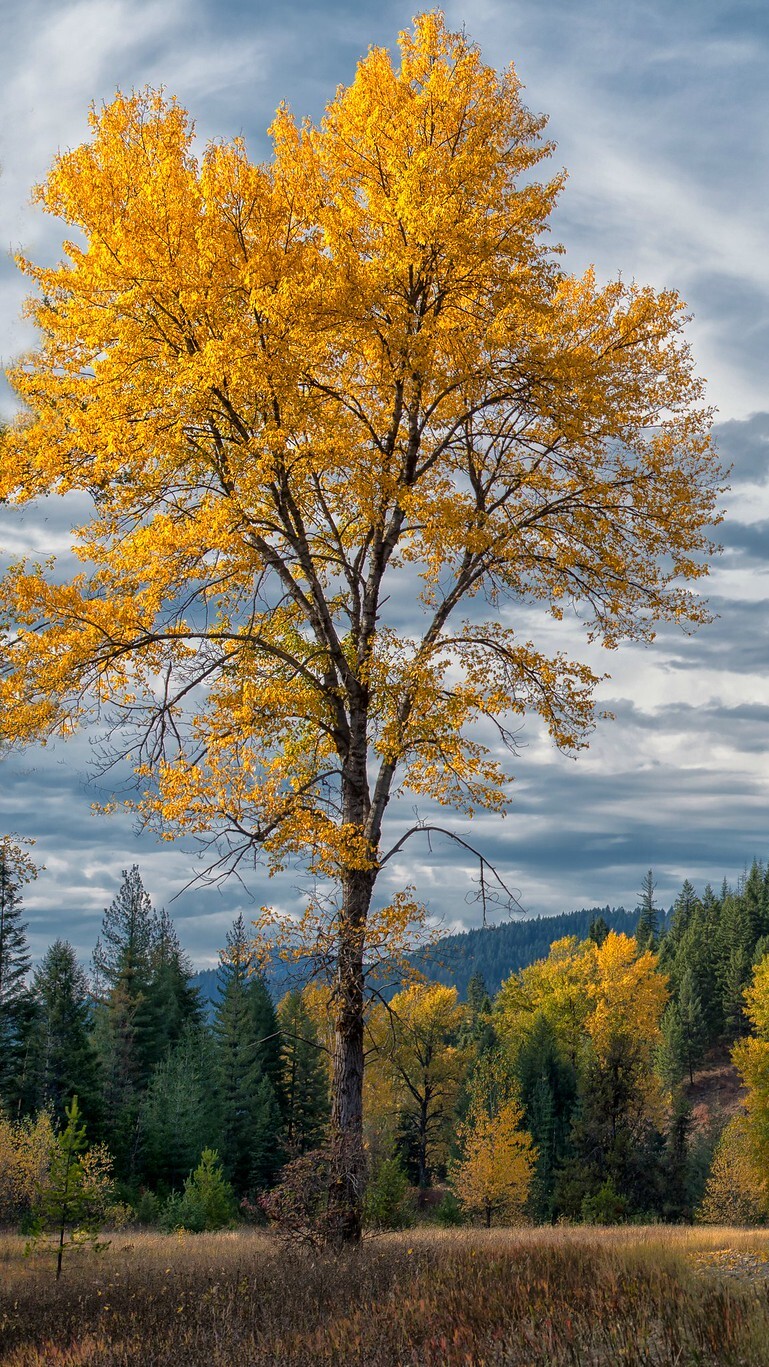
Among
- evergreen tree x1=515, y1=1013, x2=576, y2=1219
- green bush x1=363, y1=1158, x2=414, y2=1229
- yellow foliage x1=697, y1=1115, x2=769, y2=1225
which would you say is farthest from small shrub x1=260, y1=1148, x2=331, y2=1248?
evergreen tree x1=515, y1=1013, x2=576, y2=1219

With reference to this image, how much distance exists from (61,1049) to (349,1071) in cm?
3561

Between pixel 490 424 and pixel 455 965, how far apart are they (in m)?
7.82

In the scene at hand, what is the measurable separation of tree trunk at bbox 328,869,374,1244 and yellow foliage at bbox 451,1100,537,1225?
31668 mm

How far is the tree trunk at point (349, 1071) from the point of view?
13.0 metres

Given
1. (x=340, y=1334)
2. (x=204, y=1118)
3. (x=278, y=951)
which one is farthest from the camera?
(x=204, y=1118)

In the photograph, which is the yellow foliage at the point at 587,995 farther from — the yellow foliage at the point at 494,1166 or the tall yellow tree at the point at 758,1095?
the yellow foliage at the point at 494,1166

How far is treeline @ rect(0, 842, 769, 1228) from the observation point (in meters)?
43.2

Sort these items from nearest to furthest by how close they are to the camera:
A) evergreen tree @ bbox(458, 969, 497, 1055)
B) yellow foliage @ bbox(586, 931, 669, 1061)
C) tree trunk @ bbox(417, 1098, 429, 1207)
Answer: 1. tree trunk @ bbox(417, 1098, 429, 1207)
2. yellow foliage @ bbox(586, 931, 669, 1061)
3. evergreen tree @ bbox(458, 969, 497, 1055)

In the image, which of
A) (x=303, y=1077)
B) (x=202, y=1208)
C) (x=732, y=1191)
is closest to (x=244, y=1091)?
(x=303, y=1077)

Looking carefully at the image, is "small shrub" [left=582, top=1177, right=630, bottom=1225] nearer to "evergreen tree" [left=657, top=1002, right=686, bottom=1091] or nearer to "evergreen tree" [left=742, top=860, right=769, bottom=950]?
"evergreen tree" [left=657, top=1002, right=686, bottom=1091]

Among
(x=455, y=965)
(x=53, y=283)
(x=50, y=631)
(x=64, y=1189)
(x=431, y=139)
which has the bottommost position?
(x=64, y=1189)

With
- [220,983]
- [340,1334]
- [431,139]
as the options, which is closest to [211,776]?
[340,1334]

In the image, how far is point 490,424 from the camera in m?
16.1

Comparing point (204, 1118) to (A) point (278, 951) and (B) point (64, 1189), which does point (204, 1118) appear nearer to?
(B) point (64, 1189)
